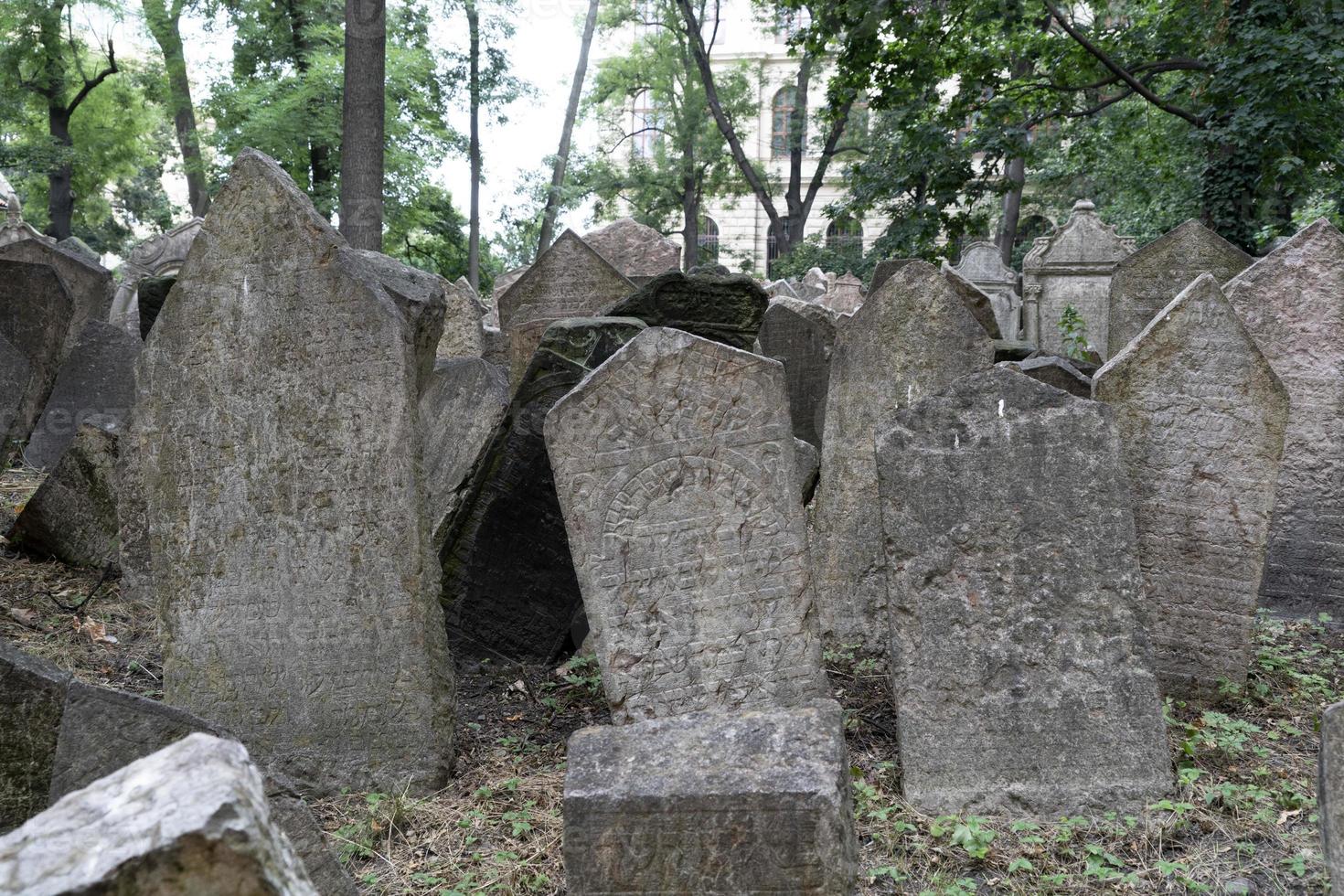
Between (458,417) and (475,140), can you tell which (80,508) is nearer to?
(458,417)

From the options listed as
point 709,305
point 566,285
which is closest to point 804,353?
point 566,285

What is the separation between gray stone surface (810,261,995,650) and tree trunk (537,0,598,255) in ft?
71.1

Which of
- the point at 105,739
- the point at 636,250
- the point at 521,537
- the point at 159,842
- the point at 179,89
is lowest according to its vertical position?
the point at 105,739

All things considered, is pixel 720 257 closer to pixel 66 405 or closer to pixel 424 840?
pixel 66 405

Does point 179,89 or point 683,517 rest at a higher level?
point 179,89

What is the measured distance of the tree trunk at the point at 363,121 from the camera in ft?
31.0

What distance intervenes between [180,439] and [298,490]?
0.44 meters

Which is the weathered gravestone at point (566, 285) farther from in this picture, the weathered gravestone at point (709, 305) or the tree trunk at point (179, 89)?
the tree trunk at point (179, 89)

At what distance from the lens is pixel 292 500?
159 inches

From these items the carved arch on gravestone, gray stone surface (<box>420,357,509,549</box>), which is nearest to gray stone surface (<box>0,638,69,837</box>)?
gray stone surface (<box>420,357,509,549</box>)

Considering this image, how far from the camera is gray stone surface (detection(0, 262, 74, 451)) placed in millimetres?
7539

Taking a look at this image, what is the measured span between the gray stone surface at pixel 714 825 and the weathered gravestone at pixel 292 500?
1.38 m

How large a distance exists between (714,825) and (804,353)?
6.29m

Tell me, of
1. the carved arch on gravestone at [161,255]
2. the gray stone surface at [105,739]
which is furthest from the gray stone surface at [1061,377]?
the carved arch on gravestone at [161,255]
